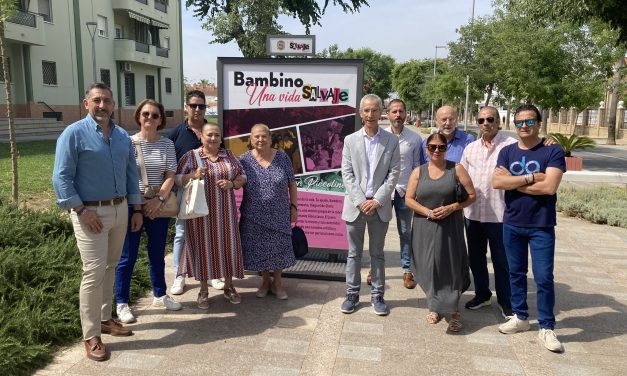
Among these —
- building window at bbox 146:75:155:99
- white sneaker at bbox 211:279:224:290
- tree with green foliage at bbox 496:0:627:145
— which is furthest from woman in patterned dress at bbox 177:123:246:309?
building window at bbox 146:75:155:99

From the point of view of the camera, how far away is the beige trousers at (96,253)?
11.0 feet

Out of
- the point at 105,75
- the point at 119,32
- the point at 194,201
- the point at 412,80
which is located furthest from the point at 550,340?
the point at 412,80

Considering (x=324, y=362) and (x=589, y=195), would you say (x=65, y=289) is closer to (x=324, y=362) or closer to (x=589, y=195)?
(x=324, y=362)

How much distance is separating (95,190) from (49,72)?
27.8m

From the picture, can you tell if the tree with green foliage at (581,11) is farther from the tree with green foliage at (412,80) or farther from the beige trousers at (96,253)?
the tree with green foliage at (412,80)

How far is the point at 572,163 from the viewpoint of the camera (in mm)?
15320

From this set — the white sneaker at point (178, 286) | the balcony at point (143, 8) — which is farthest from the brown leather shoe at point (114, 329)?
the balcony at point (143, 8)

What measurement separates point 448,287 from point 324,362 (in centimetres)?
128

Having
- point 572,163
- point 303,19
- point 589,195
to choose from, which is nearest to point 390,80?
point 303,19

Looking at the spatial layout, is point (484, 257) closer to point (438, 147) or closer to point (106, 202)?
point (438, 147)

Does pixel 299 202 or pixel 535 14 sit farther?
pixel 535 14

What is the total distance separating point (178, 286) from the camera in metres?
4.84

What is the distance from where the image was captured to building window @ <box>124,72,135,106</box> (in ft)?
114

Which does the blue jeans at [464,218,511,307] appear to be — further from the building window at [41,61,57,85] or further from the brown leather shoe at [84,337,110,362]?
the building window at [41,61,57,85]
